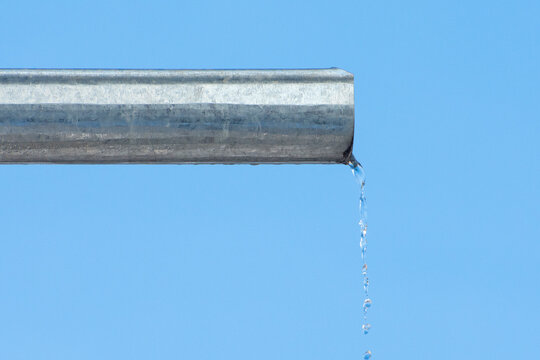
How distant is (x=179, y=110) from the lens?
2068mm

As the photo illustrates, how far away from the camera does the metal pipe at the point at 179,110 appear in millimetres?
2055

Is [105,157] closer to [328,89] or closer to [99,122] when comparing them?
[99,122]

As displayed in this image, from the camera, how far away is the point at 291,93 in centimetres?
206

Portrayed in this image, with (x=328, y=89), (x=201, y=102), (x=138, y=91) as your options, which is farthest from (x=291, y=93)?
(x=138, y=91)

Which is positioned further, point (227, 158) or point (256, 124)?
point (227, 158)

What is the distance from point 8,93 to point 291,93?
0.79 m

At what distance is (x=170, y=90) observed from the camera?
6.79 ft

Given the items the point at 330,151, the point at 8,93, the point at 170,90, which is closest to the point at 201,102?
the point at 170,90

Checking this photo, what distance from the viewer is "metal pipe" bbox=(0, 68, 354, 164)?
6.74ft

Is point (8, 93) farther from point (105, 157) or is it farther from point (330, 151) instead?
point (330, 151)

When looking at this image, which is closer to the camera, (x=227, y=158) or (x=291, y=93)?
(x=291, y=93)

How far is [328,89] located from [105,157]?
0.68 m

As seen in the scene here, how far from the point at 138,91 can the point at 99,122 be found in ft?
0.47

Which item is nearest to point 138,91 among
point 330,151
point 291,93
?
point 291,93
